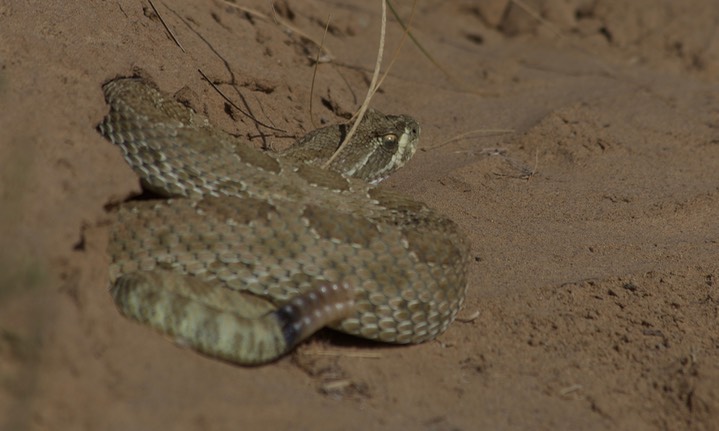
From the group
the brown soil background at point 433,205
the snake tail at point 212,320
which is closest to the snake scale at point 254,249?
the snake tail at point 212,320

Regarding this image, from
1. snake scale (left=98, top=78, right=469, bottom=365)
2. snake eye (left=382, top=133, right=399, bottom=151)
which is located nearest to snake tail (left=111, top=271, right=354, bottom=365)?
snake scale (left=98, top=78, right=469, bottom=365)

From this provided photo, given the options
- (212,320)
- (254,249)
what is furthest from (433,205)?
(212,320)

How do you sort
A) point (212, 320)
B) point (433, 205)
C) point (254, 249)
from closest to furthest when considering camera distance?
1. point (212, 320)
2. point (254, 249)
3. point (433, 205)

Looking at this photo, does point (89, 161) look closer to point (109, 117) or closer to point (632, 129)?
point (109, 117)

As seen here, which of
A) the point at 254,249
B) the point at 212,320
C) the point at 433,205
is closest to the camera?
the point at 212,320

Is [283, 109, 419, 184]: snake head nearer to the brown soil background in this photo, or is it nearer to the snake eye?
the snake eye

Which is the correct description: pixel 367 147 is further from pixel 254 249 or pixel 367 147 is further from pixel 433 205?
pixel 254 249

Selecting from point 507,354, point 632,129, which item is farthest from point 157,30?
point 632,129
